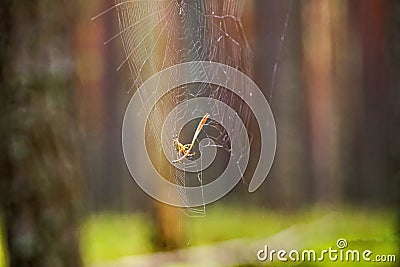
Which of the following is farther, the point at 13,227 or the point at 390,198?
the point at 390,198

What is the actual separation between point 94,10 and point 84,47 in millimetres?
69

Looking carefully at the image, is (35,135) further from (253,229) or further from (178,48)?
(253,229)

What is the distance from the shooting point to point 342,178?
1194mm

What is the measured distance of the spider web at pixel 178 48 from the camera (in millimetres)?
1071

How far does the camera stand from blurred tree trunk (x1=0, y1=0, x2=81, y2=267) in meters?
0.83

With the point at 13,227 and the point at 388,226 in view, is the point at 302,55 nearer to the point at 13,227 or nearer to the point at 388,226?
the point at 388,226

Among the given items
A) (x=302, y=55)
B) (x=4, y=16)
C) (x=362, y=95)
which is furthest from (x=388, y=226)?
(x=4, y=16)
